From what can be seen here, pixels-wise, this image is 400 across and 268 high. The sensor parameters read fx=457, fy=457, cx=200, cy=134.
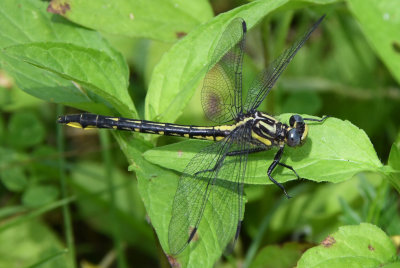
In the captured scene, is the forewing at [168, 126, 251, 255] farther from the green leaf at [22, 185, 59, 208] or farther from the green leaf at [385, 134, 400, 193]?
the green leaf at [22, 185, 59, 208]

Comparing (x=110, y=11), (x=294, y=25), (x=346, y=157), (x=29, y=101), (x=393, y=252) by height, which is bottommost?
(x=393, y=252)

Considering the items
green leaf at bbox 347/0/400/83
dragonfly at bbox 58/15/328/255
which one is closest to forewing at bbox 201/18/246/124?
dragonfly at bbox 58/15/328/255

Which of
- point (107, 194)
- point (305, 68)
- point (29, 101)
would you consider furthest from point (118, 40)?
point (305, 68)

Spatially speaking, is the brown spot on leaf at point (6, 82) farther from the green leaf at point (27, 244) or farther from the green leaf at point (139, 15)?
the green leaf at point (139, 15)

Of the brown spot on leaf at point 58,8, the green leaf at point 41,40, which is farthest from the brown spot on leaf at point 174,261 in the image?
the brown spot on leaf at point 58,8

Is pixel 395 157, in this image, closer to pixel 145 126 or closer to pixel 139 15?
pixel 145 126

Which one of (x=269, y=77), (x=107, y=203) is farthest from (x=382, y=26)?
(x=107, y=203)

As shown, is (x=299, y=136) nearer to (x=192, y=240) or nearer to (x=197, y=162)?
(x=197, y=162)
